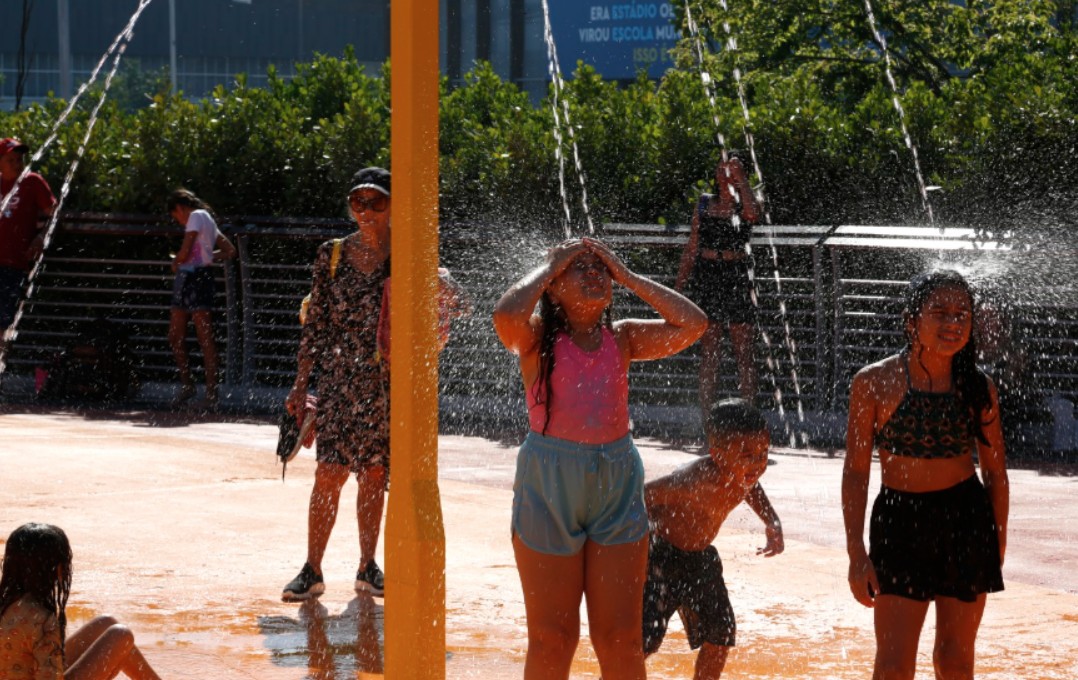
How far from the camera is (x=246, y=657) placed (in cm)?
590

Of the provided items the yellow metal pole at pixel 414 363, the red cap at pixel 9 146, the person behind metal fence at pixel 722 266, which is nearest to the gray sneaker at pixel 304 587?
the yellow metal pole at pixel 414 363

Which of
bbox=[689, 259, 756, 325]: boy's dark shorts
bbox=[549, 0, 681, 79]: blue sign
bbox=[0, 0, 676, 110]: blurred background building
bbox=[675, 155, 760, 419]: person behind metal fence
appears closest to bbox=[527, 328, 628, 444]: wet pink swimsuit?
bbox=[675, 155, 760, 419]: person behind metal fence

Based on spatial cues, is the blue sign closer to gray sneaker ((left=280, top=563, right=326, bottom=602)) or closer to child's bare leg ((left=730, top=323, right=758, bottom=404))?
child's bare leg ((left=730, top=323, right=758, bottom=404))

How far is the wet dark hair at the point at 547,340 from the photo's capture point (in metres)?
4.74

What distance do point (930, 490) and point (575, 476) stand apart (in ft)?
3.36

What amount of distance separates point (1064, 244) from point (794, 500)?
3701 mm

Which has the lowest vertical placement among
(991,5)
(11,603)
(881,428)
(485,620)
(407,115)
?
(485,620)

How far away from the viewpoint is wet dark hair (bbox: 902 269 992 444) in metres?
4.79

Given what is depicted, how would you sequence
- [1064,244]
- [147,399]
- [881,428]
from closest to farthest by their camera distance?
1. [881,428]
2. [1064,244]
3. [147,399]

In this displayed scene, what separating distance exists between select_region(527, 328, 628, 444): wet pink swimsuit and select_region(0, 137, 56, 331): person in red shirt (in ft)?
29.7

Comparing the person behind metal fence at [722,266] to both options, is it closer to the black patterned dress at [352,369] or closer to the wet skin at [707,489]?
the black patterned dress at [352,369]

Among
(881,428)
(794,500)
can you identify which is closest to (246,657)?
(881,428)

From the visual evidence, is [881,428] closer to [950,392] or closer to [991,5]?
[950,392]

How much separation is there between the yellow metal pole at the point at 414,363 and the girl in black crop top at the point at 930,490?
1.30 m
